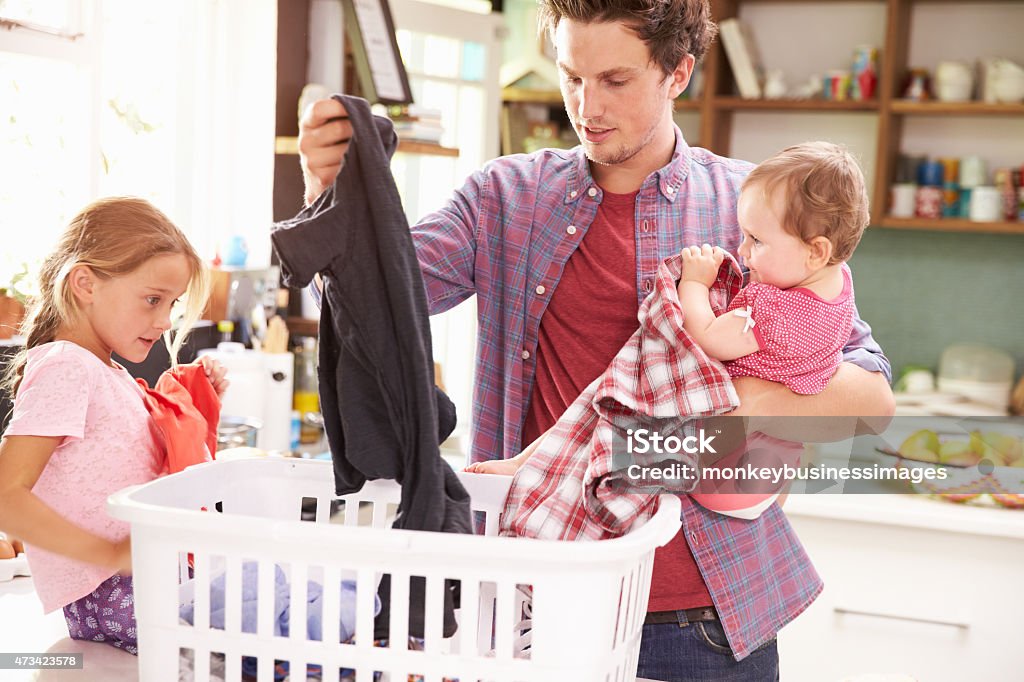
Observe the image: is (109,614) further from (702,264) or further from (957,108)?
(957,108)

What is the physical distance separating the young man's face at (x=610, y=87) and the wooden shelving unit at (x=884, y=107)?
2.32m

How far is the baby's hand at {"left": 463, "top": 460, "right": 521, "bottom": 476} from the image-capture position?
1256mm

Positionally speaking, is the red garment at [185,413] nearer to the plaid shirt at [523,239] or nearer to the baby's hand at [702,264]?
the plaid shirt at [523,239]

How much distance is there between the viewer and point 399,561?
2.66ft

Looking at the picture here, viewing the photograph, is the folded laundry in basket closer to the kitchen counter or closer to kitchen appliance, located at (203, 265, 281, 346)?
the kitchen counter

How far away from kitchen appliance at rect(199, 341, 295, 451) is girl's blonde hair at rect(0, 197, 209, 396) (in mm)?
1640

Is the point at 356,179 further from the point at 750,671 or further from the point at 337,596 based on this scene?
the point at 750,671

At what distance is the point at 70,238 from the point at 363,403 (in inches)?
19.8

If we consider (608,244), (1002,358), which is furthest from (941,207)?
(608,244)

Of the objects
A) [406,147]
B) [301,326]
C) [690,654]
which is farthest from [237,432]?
[690,654]

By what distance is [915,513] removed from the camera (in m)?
2.60

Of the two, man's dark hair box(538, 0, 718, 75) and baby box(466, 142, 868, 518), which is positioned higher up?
man's dark hair box(538, 0, 718, 75)

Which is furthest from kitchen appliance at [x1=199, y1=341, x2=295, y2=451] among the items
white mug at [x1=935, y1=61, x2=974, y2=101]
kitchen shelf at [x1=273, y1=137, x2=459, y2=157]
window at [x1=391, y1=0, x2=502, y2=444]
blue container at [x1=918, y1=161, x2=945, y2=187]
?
white mug at [x1=935, y1=61, x2=974, y2=101]

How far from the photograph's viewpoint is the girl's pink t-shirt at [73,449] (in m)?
1.13
